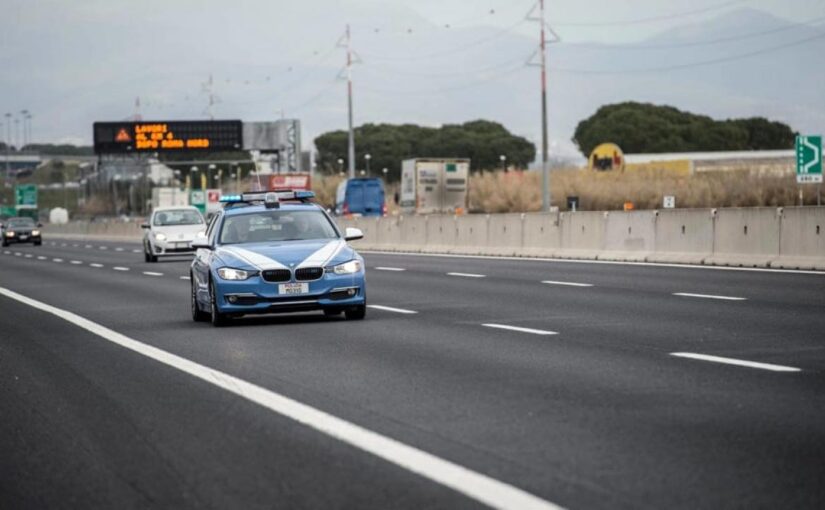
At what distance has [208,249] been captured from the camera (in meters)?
19.0

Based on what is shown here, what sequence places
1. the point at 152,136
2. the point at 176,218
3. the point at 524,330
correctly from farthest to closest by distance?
the point at 152,136 → the point at 176,218 → the point at 524,330

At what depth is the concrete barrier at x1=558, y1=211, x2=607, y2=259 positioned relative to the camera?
3450cm

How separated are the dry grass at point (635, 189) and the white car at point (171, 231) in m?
22.2

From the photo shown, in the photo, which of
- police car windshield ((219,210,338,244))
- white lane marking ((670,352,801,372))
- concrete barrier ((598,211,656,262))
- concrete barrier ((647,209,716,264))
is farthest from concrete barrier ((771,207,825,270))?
white lane marking ((670,352,801,372))

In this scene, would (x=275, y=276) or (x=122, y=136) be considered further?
(x=122, y=136)

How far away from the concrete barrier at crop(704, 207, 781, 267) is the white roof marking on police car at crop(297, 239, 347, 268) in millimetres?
11282

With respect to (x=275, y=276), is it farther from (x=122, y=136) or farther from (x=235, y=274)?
(x=122, y=136)

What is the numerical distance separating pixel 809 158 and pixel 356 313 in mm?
21851

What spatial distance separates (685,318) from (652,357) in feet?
14.3

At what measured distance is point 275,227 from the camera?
751 inches

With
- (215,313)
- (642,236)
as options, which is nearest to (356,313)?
(215,313)

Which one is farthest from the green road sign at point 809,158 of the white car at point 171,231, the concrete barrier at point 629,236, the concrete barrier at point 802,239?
the white car at point 171,231

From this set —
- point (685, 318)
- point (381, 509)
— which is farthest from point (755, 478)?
point (685, 318)

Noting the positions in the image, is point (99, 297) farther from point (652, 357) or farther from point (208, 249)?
point (652, 357)
